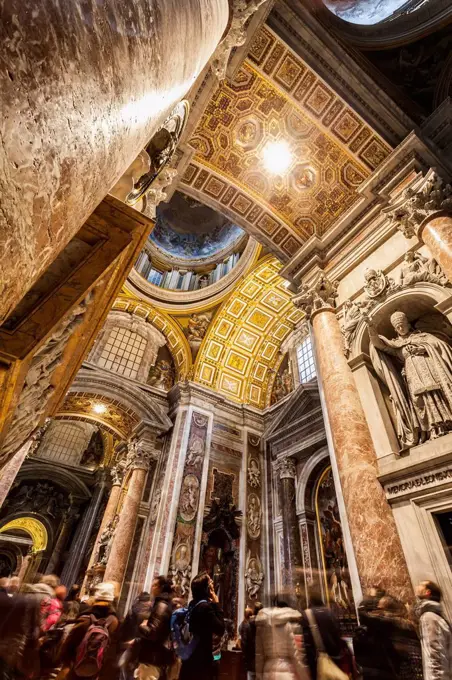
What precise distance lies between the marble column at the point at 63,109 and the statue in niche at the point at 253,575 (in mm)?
10386

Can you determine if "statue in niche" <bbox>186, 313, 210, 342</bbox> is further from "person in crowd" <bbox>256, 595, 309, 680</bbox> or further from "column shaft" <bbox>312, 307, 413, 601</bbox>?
"person in crowd" <bbox>256, 595, 309, 680</bbox>

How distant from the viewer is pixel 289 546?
909 centimetres

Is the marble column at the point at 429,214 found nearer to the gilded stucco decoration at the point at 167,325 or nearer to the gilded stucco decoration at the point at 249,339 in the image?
the gilded stucco decoration at the point at 249,339

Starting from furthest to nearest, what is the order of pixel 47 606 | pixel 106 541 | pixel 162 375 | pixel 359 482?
pixel 162 375
pixel 106 541
pixel 359 482
pixel 47 606

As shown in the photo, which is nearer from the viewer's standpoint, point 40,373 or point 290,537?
point 40,373

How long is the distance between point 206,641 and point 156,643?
41 cm

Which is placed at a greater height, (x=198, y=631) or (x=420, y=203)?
(x=420, y=203)

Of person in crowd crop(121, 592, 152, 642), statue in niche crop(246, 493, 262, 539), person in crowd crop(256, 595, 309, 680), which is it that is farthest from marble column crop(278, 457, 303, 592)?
person in crowd crop(121, 592, 152, 642)

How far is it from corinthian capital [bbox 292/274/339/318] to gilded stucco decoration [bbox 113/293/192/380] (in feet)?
21.0

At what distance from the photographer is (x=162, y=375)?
12.5 m

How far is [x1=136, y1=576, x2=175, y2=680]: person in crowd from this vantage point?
2.49 meters

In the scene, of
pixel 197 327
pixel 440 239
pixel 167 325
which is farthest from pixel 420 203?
pixel 167 325

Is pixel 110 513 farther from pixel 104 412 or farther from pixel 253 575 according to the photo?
pixel 253 575

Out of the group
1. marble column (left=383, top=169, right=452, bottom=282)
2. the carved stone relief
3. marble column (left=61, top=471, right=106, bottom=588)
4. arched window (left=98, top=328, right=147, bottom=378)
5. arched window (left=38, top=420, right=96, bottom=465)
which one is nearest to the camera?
the carved stone relief
